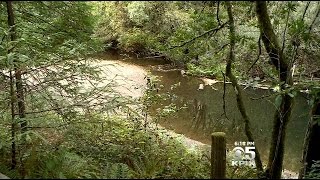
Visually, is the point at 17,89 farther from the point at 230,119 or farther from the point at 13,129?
the point at 230,119

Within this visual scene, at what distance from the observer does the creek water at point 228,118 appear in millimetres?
10750

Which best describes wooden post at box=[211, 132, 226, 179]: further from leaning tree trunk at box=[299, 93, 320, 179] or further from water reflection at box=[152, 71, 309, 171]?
water reflection at box=[152, 71, 309, 171]

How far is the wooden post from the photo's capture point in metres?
3.27

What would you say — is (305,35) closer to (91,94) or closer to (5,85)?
(91,94)

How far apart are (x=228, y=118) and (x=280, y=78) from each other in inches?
291

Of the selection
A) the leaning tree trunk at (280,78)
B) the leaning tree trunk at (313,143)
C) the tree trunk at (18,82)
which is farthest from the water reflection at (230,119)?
the tree trunk at (18,82)

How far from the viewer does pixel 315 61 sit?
21.5ft

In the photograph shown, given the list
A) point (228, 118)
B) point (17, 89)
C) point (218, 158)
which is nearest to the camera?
point (218, 158)

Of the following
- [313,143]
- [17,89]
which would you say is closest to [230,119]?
[313,143]

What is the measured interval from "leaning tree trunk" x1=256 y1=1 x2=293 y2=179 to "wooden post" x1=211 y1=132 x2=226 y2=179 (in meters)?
1.70

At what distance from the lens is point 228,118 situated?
41.3 ft

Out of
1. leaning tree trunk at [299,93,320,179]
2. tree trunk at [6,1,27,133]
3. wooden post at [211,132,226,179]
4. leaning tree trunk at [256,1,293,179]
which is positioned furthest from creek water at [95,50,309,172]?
wooden post at [211,132,226,179]

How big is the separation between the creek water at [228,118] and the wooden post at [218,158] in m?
6.45

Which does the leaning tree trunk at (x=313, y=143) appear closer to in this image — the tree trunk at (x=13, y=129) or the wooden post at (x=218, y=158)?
the wooden post at (x=218, y=158)
